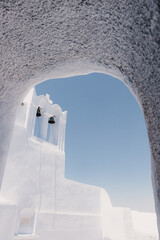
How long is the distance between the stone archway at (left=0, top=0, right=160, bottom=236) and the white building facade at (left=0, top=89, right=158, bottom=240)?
4.74 metres

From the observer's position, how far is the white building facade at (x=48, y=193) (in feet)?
22.0

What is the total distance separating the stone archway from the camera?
0.76 metres

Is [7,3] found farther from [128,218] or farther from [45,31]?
[128,218]

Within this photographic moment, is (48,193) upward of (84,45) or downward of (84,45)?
upward

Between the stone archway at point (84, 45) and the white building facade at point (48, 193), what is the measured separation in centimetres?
474

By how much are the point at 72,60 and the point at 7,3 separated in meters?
0.53

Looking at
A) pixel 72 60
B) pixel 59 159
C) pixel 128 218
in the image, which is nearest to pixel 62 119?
pixel 59 159

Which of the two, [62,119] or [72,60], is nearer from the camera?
[72,60]

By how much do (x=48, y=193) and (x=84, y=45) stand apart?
7342 mm

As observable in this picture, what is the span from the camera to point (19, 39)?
1157 millimetres

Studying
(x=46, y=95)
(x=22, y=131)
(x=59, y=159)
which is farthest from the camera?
(x=46, y=95)

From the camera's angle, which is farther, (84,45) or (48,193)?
(48,193)

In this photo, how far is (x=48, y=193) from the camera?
7633mm

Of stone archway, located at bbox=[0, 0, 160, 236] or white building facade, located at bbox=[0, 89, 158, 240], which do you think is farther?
white building facade, located at bbox=[0, 89, 158, 240]
